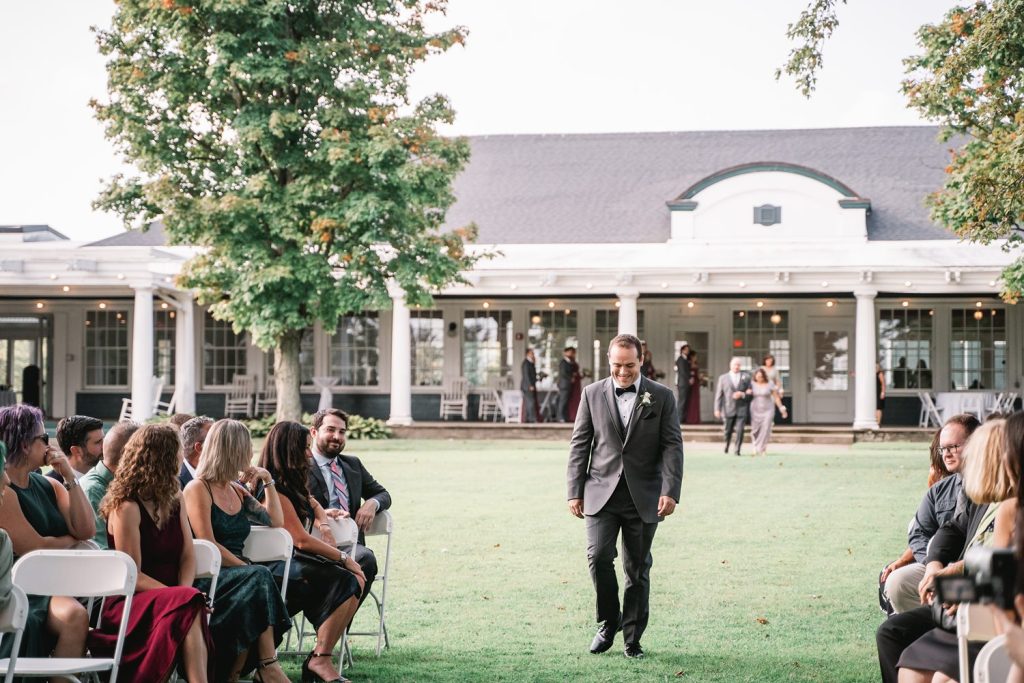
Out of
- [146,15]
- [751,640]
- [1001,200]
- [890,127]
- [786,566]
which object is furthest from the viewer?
[890,127]

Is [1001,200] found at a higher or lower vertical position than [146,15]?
lower

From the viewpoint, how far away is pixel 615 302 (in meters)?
26.8

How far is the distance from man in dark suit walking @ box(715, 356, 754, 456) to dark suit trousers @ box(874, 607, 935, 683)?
1440cm

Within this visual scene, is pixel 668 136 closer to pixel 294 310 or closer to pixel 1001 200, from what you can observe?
→ pixel 294 310

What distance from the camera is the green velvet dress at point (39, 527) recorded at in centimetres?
466

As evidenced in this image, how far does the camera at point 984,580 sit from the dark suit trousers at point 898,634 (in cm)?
213

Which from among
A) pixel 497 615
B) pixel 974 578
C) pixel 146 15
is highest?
pixel 146 15

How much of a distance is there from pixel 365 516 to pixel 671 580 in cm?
311

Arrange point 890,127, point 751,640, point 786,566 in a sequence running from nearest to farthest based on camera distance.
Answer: point 751,640 < point 786,566 < point 890,127

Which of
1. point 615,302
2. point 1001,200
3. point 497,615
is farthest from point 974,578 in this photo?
point 615,302

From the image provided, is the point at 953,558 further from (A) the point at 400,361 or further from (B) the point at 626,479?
(A) the point at 400,361

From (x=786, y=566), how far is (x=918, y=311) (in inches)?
737

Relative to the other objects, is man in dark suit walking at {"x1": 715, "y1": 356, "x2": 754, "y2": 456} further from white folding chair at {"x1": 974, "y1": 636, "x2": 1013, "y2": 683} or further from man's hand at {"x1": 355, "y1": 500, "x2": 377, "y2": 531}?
white folding chair at {"x1": 974, "y1": 636, "x2": 1013, "y2": 683}

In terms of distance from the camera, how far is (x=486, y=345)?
27891mm
